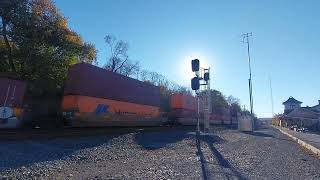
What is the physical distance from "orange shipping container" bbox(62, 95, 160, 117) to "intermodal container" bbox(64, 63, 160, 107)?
26cm

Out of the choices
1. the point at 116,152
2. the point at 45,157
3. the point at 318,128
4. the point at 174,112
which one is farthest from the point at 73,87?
the point at 318,128

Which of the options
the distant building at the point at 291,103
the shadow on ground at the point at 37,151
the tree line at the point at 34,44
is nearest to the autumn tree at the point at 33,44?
the tree line at the point at 34,44

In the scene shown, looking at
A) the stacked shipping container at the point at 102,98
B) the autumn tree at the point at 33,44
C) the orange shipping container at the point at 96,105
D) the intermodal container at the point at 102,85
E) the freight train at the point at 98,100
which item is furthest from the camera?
the autumn tree at the point at 33,44

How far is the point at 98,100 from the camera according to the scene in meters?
23.0

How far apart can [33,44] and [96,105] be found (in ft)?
38.6

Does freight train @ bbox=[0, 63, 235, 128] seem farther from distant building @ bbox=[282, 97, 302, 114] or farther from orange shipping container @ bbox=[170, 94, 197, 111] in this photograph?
distant building @ bbox=[282, 97, 302, 114]

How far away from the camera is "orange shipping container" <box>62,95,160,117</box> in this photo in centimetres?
2145

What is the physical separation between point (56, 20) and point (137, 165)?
2643cm

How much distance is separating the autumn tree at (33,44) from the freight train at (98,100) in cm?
560

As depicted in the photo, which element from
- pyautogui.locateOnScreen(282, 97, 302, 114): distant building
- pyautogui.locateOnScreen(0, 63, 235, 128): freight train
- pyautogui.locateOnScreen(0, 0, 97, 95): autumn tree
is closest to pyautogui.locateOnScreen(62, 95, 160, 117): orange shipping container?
pyautogui.locateOnScreen(0, 63, 235, 128): freight train

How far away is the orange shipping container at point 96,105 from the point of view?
70.4ft

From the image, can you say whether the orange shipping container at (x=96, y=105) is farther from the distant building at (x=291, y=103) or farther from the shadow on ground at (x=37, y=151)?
the distant building at (x=291, y=103)

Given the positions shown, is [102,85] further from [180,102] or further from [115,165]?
[180,102]

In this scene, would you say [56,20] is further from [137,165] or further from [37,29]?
[137,165]
